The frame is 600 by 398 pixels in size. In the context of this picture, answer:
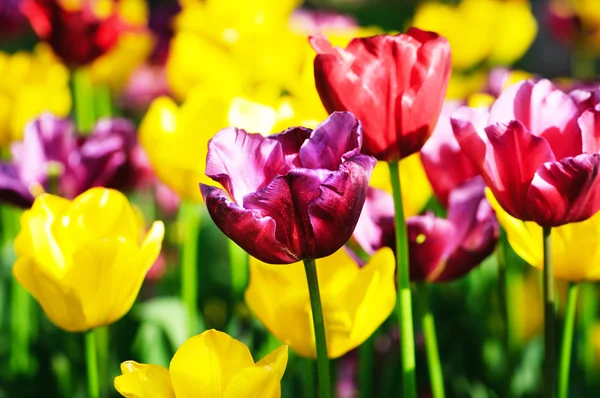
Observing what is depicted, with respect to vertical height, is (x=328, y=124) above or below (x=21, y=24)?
above

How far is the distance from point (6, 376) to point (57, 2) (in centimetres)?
59

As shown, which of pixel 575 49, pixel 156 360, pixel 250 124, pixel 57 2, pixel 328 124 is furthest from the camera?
pixel 575 49

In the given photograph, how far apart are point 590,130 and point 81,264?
42 cm

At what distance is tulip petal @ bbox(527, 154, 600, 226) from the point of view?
1.87 ft

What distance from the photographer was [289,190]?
53cm

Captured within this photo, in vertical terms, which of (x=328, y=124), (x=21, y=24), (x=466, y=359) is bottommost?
(x=466, y=359)

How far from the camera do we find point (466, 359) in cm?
113

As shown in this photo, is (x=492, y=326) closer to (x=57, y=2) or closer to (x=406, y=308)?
(x=406, y=308)

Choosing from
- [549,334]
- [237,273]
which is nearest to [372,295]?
[549,334]

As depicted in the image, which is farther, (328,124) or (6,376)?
(6,376)

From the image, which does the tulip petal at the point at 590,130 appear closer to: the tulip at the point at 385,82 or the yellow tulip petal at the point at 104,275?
the tulip at the point at 385,82

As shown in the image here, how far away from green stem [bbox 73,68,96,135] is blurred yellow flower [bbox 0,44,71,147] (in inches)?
1.1

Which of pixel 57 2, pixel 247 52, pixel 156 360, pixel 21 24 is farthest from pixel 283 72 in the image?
pixel 21 24

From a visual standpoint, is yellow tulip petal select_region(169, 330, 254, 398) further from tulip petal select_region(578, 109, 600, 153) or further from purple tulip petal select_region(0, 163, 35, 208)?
purple tulip petal select_region(0, 163, 35, 208)
